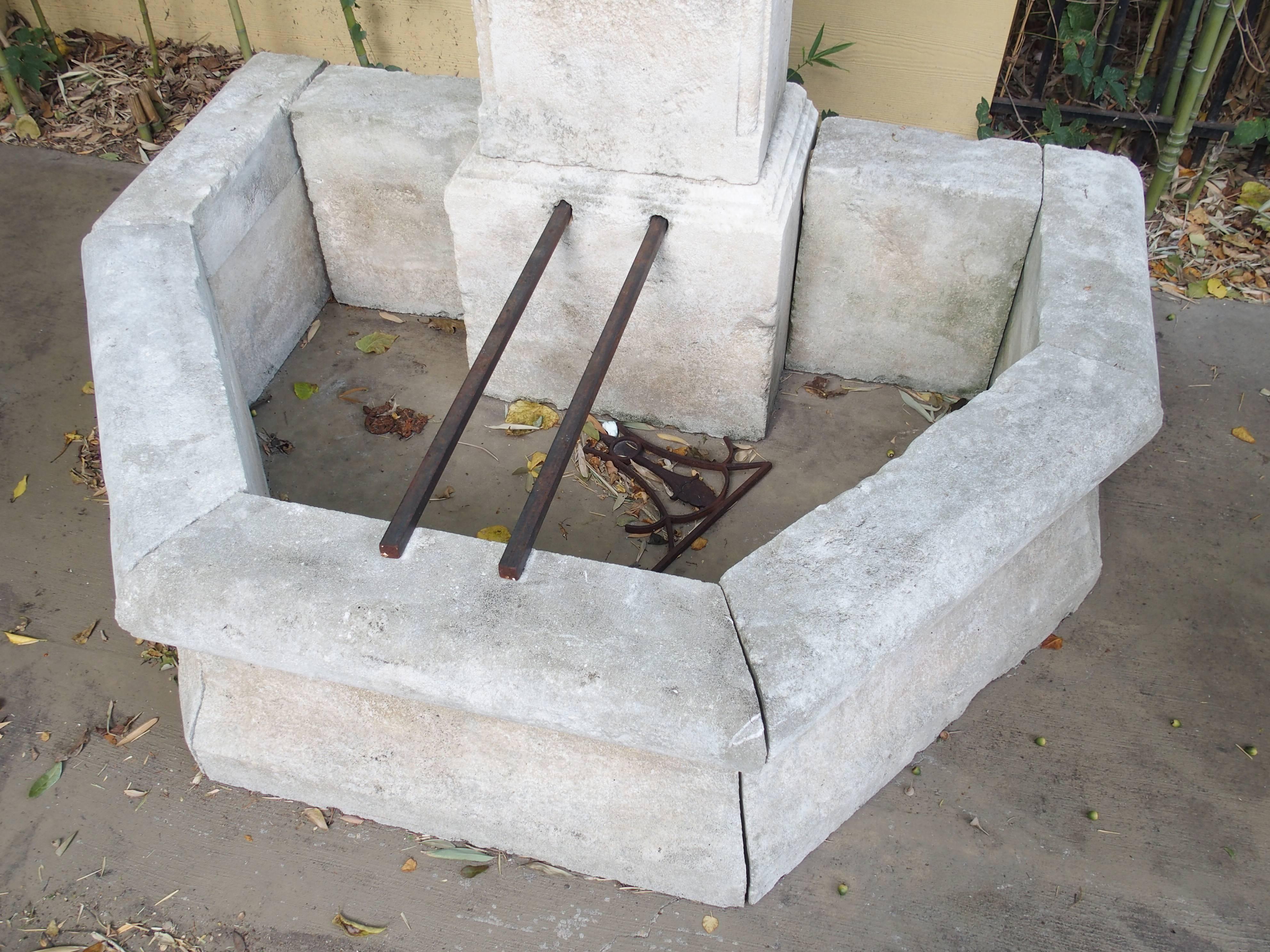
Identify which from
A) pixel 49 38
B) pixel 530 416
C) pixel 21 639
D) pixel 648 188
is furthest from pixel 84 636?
pixel 49 38

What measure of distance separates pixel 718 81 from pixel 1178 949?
208cm

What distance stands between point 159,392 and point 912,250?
1.92 metres

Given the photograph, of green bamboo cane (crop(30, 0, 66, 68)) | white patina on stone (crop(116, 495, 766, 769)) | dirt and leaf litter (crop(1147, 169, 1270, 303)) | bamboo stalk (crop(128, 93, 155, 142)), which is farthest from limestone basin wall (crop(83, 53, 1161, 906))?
green bamboo cane (crop(30, 0, 66, 68))

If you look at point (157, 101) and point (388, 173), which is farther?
point (157, 101)

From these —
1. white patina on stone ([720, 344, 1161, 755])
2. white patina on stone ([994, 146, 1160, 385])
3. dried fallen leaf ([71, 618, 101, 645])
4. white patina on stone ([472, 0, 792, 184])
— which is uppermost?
white patina on stone ([472, 0, 792, 184])

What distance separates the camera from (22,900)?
219 centimetres

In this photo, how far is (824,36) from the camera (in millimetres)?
3766

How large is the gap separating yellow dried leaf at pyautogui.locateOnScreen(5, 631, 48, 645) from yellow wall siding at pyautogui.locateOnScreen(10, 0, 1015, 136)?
2604mm

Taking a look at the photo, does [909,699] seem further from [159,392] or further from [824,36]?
[824,36]

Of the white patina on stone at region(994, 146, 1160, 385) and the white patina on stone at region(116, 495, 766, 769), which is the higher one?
the white patina on stone at region(994, 146, 1160, 385)

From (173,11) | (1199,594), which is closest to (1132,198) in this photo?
(1199,594)

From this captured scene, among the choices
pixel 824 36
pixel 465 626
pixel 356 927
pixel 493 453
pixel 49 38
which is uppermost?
pixel 824 36

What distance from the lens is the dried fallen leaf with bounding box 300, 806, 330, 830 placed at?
2.29m

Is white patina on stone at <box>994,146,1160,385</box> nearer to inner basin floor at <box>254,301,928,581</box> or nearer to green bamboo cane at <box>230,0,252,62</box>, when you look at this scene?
inner basin floor at <box>254,301,928,581</box>
